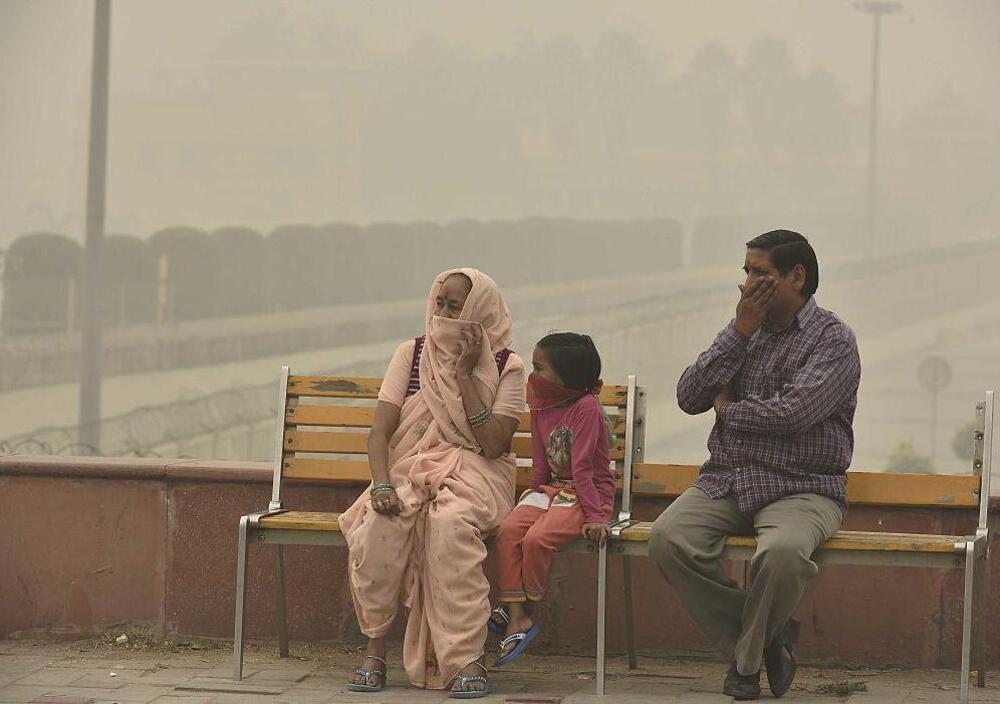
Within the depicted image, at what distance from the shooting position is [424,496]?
188 inches

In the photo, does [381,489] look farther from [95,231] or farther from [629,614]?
[95,231]

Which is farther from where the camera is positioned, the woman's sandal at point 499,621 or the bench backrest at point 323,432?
the bench backrest at point 323,432

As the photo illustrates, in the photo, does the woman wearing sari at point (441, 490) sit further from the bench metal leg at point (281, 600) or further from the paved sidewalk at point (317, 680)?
the bench metal leg at point (281, 600)

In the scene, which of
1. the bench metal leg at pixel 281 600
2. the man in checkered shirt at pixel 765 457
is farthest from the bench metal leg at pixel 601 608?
the bench metal leg at pixel 281 600

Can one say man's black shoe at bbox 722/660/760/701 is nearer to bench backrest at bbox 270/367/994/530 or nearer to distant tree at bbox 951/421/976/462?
bench backrest at bbox 270/367/994/530

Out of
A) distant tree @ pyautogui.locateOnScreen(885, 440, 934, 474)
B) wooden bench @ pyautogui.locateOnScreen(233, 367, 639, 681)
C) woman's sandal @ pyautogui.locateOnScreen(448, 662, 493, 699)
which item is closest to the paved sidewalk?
woman's sandal @ pyautogui.locateOnScreen(448, 662, 493, 699)

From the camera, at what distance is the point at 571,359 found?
4.79 metres

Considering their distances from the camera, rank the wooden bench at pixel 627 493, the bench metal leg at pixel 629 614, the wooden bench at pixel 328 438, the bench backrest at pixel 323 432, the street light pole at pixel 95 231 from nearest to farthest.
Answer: the wooden bench at pixel 627 493, the bench metal leg at pixel 629 614, the wooden bench at pixel 328 438, the bench backrest at pixel 323 432, the street light pole at pixel 95 231

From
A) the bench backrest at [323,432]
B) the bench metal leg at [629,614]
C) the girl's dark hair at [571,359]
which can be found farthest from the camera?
the bench backrest at [323,432]

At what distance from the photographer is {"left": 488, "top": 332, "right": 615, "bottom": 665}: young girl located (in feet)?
15.1

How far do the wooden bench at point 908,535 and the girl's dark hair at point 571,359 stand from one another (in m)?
0.37

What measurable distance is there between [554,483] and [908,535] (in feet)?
3.54

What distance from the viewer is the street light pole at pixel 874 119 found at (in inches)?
443

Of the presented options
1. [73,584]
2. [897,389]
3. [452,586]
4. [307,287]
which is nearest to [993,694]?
[452,586]
